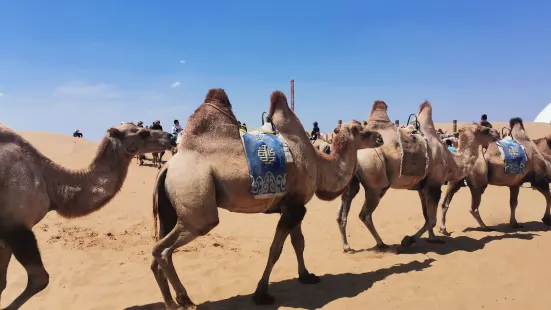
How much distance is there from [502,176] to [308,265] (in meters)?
5.21

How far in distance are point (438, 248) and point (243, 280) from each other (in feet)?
11.8

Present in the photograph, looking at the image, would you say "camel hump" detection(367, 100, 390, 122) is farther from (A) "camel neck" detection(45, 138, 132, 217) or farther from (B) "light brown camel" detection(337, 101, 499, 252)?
(A) "camel neck" detection(45, 138, 132, 217)

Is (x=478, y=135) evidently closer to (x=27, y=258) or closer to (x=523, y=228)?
(x=523, y=228)

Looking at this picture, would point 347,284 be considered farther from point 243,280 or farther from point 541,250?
point 541,250

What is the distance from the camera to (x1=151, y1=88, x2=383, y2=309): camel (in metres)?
4.35

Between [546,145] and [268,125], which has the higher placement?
[268,125]

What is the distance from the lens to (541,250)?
6.73m

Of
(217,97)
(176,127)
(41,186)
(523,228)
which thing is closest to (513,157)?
(523,228)

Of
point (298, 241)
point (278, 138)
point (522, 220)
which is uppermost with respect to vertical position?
point (278, 138)

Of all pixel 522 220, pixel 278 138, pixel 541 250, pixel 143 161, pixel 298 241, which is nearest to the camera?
pixel 278 138

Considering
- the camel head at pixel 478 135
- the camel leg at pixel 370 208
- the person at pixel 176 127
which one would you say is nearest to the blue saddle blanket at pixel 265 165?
the camel leg at pixel 370 208

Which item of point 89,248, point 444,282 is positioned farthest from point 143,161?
point 444,282

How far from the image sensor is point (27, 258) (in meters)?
4.11

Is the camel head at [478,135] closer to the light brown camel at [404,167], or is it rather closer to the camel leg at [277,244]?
the light brown camel at [404,167]
